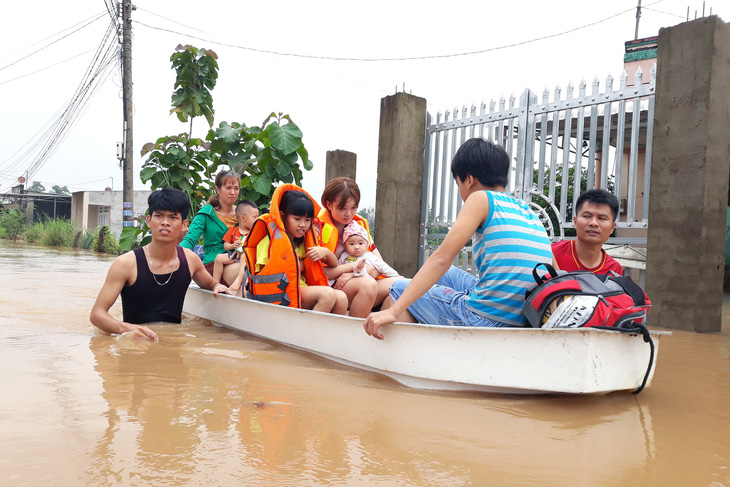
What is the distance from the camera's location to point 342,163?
9.96m

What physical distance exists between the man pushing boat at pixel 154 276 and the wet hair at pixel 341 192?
108cm

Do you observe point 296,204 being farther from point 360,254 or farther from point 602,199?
point 602,199

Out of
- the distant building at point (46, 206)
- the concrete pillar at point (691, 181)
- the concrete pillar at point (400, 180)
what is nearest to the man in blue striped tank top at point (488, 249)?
the concrete pillar at point (691, 181)

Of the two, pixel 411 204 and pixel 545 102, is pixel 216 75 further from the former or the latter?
pixel 545 102

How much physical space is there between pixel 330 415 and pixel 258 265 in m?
2.03

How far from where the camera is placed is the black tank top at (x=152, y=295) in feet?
14.1

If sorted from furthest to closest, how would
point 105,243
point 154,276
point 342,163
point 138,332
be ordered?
point 105,243
point 342,163
point 154,276
point 138,332

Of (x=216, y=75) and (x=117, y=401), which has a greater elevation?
(x=216, y=75)

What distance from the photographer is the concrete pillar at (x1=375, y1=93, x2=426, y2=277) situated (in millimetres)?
8188

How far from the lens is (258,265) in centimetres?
432

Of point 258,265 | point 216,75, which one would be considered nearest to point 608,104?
point 258,265

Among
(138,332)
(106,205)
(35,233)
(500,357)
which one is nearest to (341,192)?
(138,332)

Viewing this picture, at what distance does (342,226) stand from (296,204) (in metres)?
0.59

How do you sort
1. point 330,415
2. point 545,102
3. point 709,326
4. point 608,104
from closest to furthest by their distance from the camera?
point 330,415
point 709,326
point 608,104
point 545,102
